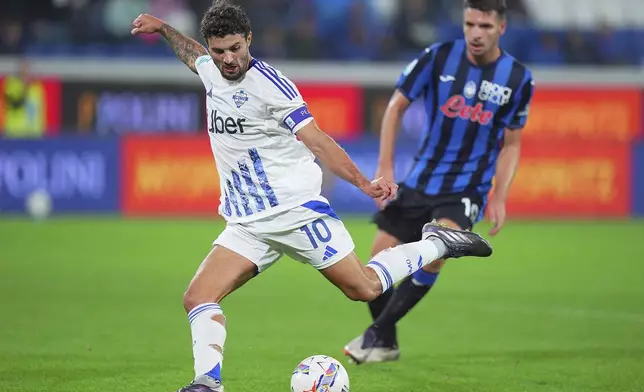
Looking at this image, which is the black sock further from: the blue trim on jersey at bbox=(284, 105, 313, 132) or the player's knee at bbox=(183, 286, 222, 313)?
the blue trim on jersey at bbox=(284, 105, 313, 132)

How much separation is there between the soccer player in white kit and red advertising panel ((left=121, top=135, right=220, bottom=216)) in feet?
38.6

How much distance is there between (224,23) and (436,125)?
2.19 metres

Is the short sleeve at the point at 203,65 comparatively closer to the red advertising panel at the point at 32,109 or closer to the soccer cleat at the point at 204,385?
the soccer cleat at the point at 204,385

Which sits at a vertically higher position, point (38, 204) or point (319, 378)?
point (319, 378)

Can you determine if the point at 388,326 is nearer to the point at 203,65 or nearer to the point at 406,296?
the point at 406,296

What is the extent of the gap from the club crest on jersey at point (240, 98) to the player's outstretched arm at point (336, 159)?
0.98 feet

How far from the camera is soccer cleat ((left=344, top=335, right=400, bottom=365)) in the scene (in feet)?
21.9

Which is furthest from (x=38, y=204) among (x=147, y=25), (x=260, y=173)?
(x=260, y=173)

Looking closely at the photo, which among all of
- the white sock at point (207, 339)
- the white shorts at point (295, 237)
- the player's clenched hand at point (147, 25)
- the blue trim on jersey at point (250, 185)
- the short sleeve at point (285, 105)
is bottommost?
the white sock at point (207, 339)

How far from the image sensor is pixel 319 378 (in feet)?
17.0

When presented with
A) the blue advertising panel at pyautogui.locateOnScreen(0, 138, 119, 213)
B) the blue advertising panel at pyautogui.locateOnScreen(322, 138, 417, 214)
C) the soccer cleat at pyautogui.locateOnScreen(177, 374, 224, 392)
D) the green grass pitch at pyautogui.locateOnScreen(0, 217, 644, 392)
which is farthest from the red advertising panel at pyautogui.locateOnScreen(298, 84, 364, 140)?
the soccer cleat at pyautogui.locateOnScreen(177, 374, 224, 392)

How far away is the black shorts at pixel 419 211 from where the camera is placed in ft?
21.8

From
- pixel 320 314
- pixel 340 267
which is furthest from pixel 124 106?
pixel 340 267

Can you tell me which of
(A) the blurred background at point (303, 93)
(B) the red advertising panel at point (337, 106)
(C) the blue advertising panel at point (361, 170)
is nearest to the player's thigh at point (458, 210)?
(C) the blue advertising panel at point (361, 170)
